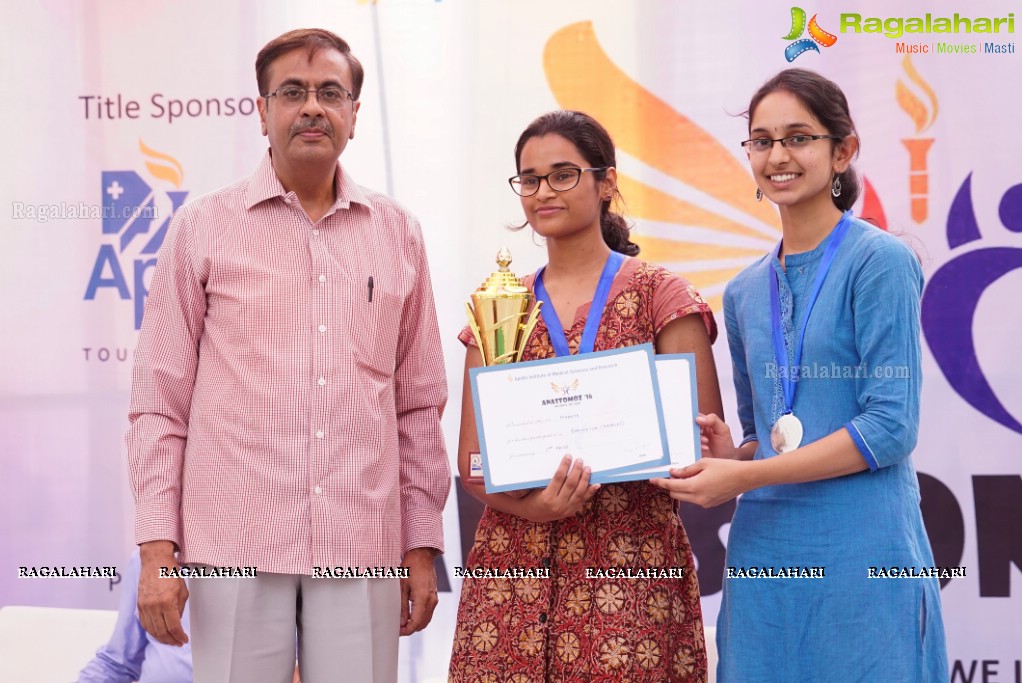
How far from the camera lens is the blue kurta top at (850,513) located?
7.04ft

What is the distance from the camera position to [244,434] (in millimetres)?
2348

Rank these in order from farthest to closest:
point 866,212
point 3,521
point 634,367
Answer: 1. point 3,521
2. point 866,212
3. point 634,367

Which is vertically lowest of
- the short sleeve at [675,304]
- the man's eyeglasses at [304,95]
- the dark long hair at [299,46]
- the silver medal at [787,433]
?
the silver medal at [787,433]

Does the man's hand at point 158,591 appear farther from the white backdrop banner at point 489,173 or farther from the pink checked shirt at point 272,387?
the white backdrop banner at point 489,173

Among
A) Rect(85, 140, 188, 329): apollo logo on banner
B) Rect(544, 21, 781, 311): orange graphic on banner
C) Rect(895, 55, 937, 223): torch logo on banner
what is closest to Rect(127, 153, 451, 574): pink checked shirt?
Rect(544, 21, 781, 311): orange graphic on banner

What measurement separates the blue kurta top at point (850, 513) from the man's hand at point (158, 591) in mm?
1249

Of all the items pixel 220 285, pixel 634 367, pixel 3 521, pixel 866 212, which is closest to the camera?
pixel 634 367

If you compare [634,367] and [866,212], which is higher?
[866,212]

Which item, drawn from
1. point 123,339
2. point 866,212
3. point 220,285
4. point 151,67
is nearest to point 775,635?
point 220,285

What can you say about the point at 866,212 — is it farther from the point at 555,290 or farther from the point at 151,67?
the point at 151,67

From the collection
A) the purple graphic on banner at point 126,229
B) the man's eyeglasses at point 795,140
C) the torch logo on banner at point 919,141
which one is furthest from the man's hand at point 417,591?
the torch logo on banner at point 919,141

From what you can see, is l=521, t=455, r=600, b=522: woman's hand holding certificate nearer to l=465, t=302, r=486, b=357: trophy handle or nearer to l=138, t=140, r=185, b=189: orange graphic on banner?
l=465, t=302, r=486, b=357: trophy handle

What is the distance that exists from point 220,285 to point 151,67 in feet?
6.91

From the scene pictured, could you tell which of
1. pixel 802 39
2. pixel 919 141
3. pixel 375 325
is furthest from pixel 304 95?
pixel 919 141
